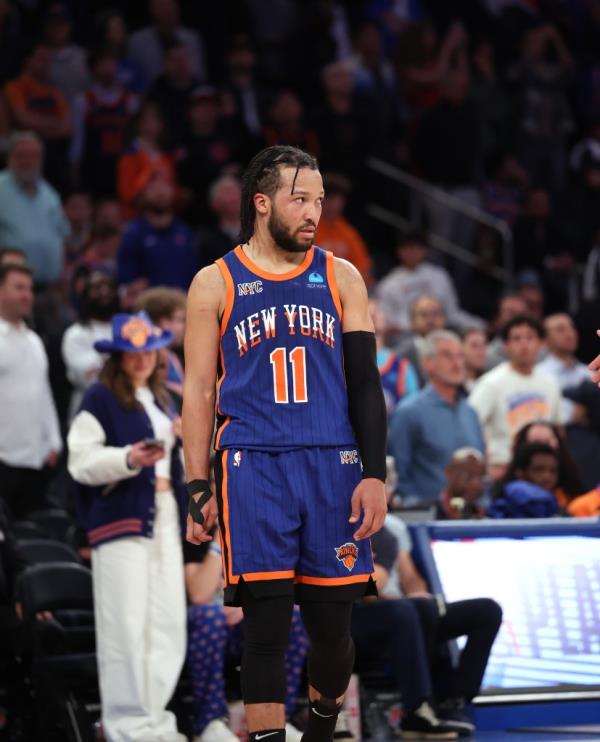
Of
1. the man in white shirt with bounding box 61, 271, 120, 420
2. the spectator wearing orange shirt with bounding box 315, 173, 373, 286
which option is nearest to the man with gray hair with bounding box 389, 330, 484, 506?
Result: the man in white shirt with bounding box 61, 271, 120, 420

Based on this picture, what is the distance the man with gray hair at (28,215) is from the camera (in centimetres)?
1137

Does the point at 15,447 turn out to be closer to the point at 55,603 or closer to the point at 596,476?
the point at 55,603

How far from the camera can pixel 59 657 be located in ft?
25.0

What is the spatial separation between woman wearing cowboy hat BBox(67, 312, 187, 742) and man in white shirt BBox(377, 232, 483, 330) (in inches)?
222

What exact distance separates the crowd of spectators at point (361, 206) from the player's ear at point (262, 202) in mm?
2810

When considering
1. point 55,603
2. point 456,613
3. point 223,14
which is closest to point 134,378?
point 55,603

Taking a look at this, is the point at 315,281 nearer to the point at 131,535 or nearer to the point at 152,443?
the point at 152,443

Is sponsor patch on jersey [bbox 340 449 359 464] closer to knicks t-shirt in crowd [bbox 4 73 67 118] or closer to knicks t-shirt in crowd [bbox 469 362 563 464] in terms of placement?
knicks t-shirt in crowd [bbox 469 362 563 464]

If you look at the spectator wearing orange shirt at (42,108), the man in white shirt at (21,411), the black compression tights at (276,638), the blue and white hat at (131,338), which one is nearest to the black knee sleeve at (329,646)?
the black compression tights at (276,638)

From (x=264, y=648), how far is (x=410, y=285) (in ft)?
28.4

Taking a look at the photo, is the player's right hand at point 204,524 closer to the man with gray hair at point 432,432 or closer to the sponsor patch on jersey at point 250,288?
the sponsor patch on jersey at point 250,288

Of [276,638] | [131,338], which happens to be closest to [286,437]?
[276,638]

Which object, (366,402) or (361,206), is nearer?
(366,402)

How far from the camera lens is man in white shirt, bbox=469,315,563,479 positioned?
10766 mm
